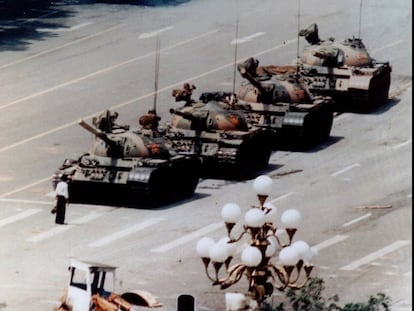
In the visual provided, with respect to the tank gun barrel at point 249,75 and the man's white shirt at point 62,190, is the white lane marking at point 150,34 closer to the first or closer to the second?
the tank gun barrel at point 249,75

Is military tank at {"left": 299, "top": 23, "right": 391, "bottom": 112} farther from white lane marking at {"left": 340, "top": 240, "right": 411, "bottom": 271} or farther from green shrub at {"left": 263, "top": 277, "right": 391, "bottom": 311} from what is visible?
green shrub at {"left": 263, "top": 277, "right": 391, "bottom": 311}

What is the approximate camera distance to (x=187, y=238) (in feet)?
160

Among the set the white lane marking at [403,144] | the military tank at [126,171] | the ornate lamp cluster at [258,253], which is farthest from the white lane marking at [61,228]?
the ornate lamp cluster at [258,253]

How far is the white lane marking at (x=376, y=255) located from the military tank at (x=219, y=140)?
27.3ft

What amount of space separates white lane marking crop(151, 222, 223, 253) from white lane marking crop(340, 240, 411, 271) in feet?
15.5

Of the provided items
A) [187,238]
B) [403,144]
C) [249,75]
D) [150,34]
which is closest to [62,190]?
[187,238]

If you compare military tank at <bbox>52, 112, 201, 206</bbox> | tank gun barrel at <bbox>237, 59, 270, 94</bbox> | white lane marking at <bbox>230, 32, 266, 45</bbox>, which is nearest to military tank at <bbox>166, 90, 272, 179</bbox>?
military tank at <bbox>52, 112, 201, 206</bbox>

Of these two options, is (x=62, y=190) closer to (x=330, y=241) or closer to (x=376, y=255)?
(x=330, y=241)

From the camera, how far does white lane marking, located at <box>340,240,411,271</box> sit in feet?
151

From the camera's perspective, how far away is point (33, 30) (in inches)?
3120

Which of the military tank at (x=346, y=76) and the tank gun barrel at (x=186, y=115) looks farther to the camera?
the military tank at (x=346, y=76)

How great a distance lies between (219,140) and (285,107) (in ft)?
17.0

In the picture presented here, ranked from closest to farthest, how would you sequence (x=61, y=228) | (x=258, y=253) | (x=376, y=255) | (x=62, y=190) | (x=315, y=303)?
(x=258, y=253) < (x=315, y=303) < (x=376, y=255) < (x=61, y=228) < (x=62, y=190)

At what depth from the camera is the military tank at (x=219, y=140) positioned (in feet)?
182
